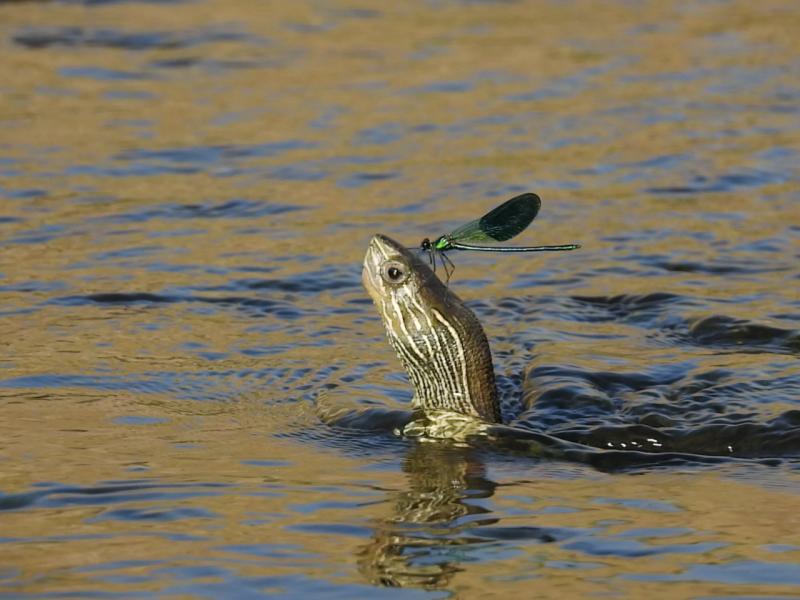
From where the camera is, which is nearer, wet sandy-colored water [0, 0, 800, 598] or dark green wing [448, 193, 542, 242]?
wet sandy-colored water [0, 0, 800, 598]

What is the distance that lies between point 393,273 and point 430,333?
27cm

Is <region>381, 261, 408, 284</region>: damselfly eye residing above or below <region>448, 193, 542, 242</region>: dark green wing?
below

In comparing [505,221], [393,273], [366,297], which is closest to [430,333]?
[393,273]

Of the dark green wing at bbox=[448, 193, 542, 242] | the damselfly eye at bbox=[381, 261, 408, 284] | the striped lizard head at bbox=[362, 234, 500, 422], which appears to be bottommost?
the striped lizard head at bbox=[362, 234, 500, 422]

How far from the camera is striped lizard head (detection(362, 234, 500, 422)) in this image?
595cm

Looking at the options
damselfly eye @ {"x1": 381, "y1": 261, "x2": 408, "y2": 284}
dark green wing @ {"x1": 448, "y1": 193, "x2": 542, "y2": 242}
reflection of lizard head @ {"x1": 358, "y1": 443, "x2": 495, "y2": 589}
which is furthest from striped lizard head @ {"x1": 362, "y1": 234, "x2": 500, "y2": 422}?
dark green wing @ {"x1": 448, "y1": 193, "x2": 542, "y2": 242}

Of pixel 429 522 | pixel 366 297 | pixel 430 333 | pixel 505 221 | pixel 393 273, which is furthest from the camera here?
pixel 366 297

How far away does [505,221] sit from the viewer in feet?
21.0

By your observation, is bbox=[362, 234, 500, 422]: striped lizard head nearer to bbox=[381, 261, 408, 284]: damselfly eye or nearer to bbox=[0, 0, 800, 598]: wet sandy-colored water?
bbox=[381, 261, 408, 284]: damselfly eye

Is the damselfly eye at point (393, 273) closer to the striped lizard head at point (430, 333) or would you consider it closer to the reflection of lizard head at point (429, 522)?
the striped lizard head at point (430, 333)

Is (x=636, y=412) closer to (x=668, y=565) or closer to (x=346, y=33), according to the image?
(x=668, y=565)


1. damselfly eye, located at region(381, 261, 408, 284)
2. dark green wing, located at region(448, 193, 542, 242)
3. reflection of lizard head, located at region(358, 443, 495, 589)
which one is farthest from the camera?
dark green wing, located at region(448, 193, 542, 242)

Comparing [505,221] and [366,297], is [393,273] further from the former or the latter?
[366,297]

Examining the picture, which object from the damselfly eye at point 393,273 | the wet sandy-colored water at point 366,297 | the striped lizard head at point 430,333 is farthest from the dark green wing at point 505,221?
the wet sandy-colored water at point 366,297
